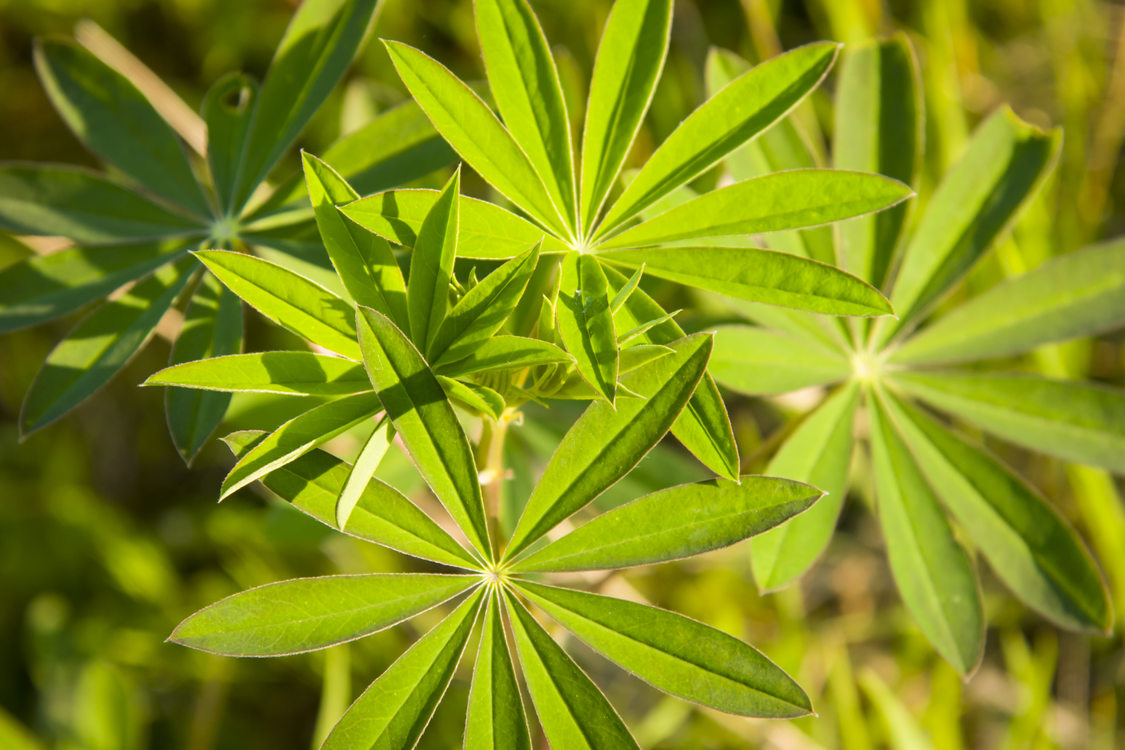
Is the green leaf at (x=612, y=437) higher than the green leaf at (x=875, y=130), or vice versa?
the green leaf at (x=875, y=130)

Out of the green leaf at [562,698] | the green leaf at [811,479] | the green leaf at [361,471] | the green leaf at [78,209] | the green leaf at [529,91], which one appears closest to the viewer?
the green leaf at [361,471]

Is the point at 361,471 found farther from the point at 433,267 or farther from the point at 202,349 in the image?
the point at 202,349

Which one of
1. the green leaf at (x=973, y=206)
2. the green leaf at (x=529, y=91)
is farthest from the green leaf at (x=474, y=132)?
the green leaf at (x=973, y=206)

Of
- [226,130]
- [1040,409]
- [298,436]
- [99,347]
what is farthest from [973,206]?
[99,347]

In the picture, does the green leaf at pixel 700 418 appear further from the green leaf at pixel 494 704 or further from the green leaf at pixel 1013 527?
the green leaf at pixel 1013 527

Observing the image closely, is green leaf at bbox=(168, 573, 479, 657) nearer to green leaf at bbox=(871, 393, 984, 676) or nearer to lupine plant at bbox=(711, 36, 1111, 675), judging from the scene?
lupine plant at bbox=(711, 36, 1111, 675)

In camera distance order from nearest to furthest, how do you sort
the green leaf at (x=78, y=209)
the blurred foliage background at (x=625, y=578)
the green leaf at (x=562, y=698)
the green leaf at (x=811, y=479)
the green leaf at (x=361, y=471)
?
1. the green leaf at (x=361, y=471)
2. the green leaf at (x=562, y=698)
3. the green leaf at (x=811, y=479)
4. the green leaf at (x=78, y=209)
5. the blurred foliage background at (x=625, y=578)

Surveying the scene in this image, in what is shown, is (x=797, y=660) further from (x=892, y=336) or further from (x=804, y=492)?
(x=804, y=492)
